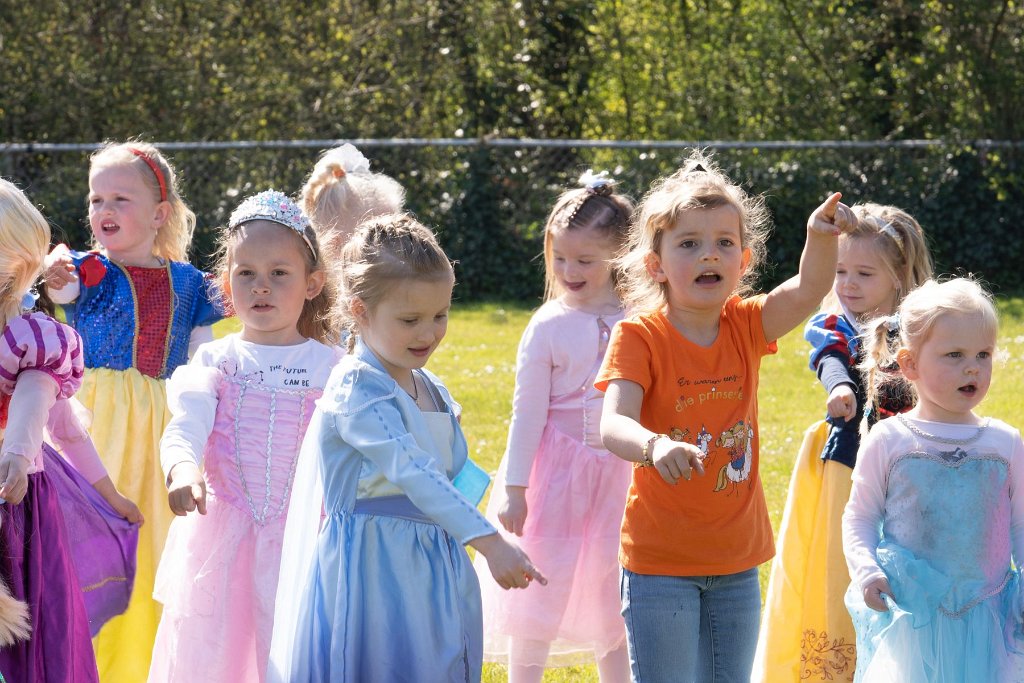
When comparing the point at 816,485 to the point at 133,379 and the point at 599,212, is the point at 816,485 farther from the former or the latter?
the point at 133,379

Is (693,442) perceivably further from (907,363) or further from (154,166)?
(154,166)

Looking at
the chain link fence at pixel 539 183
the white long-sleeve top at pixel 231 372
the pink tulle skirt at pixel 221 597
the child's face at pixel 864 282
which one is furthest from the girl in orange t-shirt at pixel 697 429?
the chain link fence at pixel 539 183

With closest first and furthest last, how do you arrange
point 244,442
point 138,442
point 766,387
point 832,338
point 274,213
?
point 244,442 → point 274,213 → point 832,338 → point 138,442 → point 766,387

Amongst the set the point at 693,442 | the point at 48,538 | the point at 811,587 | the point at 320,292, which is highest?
the point at 320,292

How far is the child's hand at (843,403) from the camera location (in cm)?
373

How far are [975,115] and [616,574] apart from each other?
11.3 metres

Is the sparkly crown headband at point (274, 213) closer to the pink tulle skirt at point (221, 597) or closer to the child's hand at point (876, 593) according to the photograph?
the pink tulle skirt at point (221, 597)

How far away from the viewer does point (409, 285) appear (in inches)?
119

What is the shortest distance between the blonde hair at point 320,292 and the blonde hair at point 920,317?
1.45m

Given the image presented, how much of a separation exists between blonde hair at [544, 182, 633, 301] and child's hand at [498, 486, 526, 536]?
0.63 meters

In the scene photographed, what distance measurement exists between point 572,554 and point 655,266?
102 centimetres

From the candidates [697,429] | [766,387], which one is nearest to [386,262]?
[697,429]

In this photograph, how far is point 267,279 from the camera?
12.1 ft

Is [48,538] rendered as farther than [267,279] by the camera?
No
